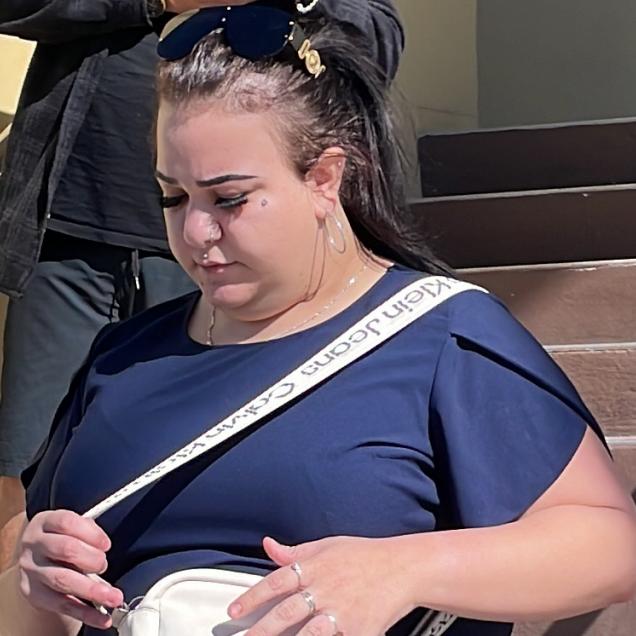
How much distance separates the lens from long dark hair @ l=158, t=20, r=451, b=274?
162 cm

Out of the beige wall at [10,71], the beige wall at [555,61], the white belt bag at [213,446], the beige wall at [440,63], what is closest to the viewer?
the white belt bag at [213,446]

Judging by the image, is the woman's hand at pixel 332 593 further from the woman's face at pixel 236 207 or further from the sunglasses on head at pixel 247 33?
the sunglasses on head at pixel 247 33

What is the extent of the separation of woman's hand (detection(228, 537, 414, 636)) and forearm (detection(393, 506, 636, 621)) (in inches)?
1.0

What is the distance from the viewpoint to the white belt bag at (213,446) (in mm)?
1413

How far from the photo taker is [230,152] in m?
1.58

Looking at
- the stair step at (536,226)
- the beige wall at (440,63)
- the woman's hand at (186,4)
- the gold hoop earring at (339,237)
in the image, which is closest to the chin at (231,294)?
the gold hoop earring at (339,237)

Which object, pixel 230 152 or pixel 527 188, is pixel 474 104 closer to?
pixel 527 188

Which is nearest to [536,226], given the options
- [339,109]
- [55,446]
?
[339,109]

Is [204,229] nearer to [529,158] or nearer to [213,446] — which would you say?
[213,446]

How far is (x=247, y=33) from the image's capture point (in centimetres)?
163

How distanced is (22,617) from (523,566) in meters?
0.64

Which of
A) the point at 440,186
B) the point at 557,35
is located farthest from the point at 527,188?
the point at 557,35

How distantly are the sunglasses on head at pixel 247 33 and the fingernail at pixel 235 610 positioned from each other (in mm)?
663

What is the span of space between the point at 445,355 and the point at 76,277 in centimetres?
116
